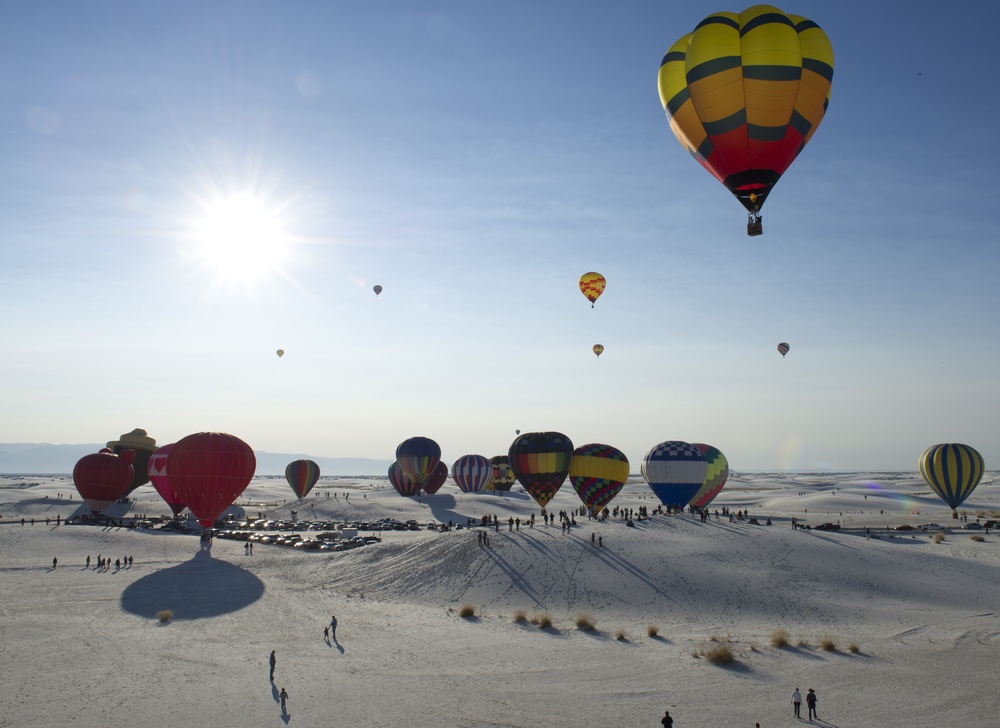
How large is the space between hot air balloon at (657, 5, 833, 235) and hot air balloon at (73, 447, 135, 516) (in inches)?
2132

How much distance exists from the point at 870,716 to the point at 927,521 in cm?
4620

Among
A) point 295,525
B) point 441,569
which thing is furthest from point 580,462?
point 295,525

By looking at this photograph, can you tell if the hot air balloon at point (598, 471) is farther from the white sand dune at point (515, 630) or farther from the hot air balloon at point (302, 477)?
the hot air balloon at point (302, 477)

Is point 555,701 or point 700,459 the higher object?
point 700,459

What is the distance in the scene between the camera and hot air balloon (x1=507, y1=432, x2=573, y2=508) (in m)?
44.6

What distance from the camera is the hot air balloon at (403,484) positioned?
3024 inches

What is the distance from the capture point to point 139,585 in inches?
1204

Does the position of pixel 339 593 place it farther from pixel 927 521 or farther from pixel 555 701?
pixel 927 521

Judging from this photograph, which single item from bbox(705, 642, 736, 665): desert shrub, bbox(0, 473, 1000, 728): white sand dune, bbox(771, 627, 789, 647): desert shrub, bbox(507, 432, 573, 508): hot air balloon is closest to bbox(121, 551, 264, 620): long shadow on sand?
bbox(0, 473, 1000, 728): white sand dune

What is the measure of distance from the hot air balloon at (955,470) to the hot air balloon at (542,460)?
33.0 metres

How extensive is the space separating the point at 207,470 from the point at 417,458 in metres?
35.9

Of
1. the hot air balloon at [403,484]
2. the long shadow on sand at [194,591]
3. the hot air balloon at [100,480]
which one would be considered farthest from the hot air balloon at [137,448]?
the long shadow on sand at [194,591]

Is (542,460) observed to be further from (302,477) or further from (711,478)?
(302,477)

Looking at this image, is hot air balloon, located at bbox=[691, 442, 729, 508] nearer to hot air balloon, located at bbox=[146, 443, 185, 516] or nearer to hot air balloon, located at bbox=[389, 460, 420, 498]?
hot air balloon, located at bbox=[389, 460, 420, 498]
